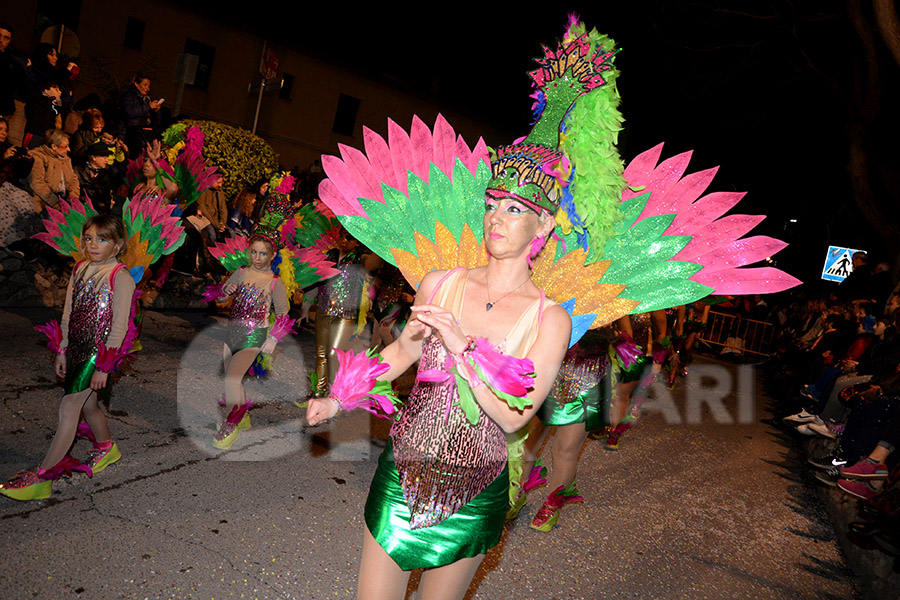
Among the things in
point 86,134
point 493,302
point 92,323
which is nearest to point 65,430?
point 92,323

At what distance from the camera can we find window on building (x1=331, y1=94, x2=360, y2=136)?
28797 millimetres

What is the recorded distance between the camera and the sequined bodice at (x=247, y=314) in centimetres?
510

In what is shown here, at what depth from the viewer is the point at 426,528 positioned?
2266 mm

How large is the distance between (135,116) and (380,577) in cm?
1045

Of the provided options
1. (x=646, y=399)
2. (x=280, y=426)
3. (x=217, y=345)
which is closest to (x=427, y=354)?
(x=280, y=426)

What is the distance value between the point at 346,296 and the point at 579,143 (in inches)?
175

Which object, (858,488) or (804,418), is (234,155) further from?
(858,488)

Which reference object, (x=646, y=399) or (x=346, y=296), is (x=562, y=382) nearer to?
(x=346, y=296)

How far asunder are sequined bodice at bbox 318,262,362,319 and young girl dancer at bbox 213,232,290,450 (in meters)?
1.11

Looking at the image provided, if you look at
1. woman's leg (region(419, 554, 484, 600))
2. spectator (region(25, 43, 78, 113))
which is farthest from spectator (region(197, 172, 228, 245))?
woman's leg (region(419, 554, 484, 600))

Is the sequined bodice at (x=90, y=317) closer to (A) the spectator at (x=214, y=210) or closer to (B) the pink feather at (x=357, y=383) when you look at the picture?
(B) the pink feather at (x=357, y=383)

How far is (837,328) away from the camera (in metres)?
10.4

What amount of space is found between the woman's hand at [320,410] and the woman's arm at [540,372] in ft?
1.66

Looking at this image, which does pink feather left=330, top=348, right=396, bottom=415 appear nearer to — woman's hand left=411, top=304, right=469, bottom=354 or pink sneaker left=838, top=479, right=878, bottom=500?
woman's hand left=411, top=304, right=469, bottom=354
